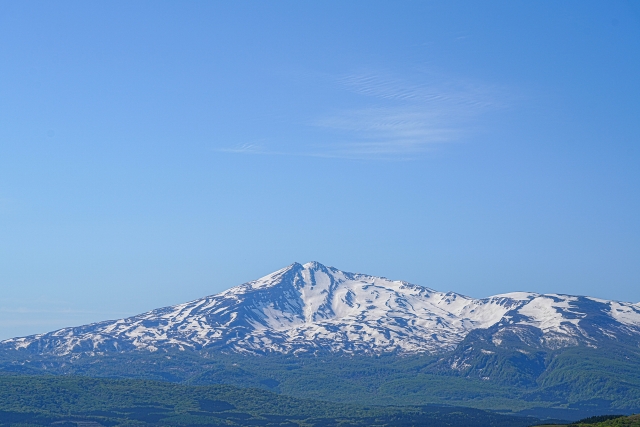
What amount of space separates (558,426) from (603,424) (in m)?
10.7

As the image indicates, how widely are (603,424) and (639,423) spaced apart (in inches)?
268

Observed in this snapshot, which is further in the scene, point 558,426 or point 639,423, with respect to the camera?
point 558,426

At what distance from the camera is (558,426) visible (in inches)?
7116

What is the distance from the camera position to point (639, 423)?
6644 inches

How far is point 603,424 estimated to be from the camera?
566 ft

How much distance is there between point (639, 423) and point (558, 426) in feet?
56.9
